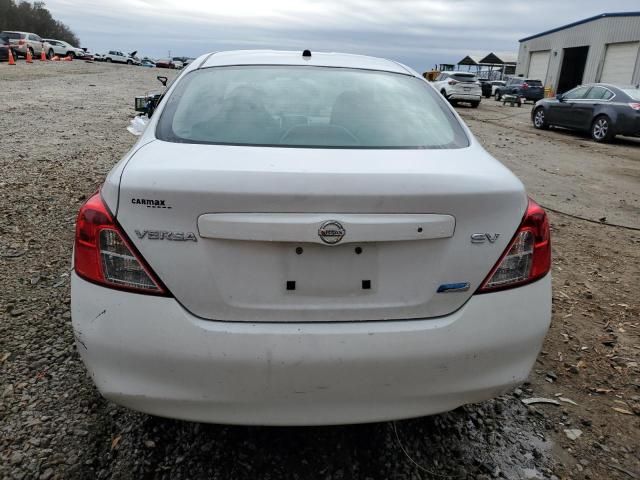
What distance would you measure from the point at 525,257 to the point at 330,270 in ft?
2.37

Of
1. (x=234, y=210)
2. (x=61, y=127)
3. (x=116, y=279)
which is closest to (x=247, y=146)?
A: (x=234, y=210)

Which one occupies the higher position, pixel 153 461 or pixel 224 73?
pixel 224 73

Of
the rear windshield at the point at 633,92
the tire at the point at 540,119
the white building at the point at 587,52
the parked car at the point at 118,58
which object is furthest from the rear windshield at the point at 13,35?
the white building at the point at 587,52

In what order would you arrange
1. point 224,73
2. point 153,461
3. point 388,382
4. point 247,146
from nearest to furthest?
point 388,382 → point 247,146 → point 153,461 → point 224,73

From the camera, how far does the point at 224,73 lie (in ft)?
8.96

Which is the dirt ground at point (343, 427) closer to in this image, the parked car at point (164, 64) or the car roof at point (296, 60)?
the car roof at point (296, 60)

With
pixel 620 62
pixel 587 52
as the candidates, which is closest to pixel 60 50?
pixel 587 52

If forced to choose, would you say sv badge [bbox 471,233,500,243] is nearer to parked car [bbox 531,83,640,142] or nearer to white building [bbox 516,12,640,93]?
parked car [bbox 531,83,640,142]

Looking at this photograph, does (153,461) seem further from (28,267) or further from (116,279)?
(28,267)

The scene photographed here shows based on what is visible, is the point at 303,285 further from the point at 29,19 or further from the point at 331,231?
the point at 29,19

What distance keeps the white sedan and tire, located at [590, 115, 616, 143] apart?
Result: 44.9 ft

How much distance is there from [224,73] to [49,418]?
1.85m

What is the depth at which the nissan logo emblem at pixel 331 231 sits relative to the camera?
1.66 meters

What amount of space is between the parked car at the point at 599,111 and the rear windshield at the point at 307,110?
1259cm
